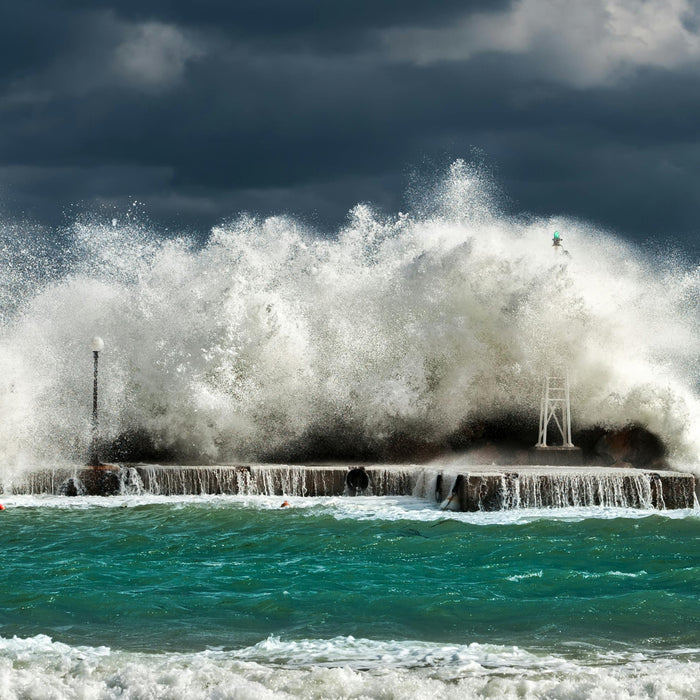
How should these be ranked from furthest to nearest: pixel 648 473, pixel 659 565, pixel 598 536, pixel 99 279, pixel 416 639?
pixel 99 279
pixel 648 473
pixel 598 536
pixel 659 565
pixel 416 639

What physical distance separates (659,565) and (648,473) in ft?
13.6

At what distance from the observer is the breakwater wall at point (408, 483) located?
38.5ft

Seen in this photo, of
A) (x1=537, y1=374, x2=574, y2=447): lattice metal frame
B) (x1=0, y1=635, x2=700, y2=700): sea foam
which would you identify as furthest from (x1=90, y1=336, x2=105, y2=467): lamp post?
(x1=0, y1=635, x2=700, y2=700): sea foam

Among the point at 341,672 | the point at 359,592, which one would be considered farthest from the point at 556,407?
the point at 341,672

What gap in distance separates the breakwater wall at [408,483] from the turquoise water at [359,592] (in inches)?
19.7

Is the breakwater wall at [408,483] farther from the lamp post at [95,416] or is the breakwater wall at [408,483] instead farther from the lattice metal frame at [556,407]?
the lattice metal frame at [556,407]

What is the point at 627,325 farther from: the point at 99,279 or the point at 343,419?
the point at 99,279

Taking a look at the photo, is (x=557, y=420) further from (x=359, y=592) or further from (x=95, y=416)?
(x=359, y=592)

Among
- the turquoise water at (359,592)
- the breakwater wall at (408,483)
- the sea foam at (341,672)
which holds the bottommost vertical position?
→ the sea foam at (341,672)

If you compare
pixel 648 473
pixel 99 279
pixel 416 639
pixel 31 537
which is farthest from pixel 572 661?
pixel 99 279

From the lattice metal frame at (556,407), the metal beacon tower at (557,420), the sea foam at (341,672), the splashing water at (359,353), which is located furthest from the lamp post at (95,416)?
the sea foam at (341,672)

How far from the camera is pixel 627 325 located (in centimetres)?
1597

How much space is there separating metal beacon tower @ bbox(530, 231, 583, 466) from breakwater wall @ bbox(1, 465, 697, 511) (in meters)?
1.27

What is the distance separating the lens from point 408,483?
513 inches
